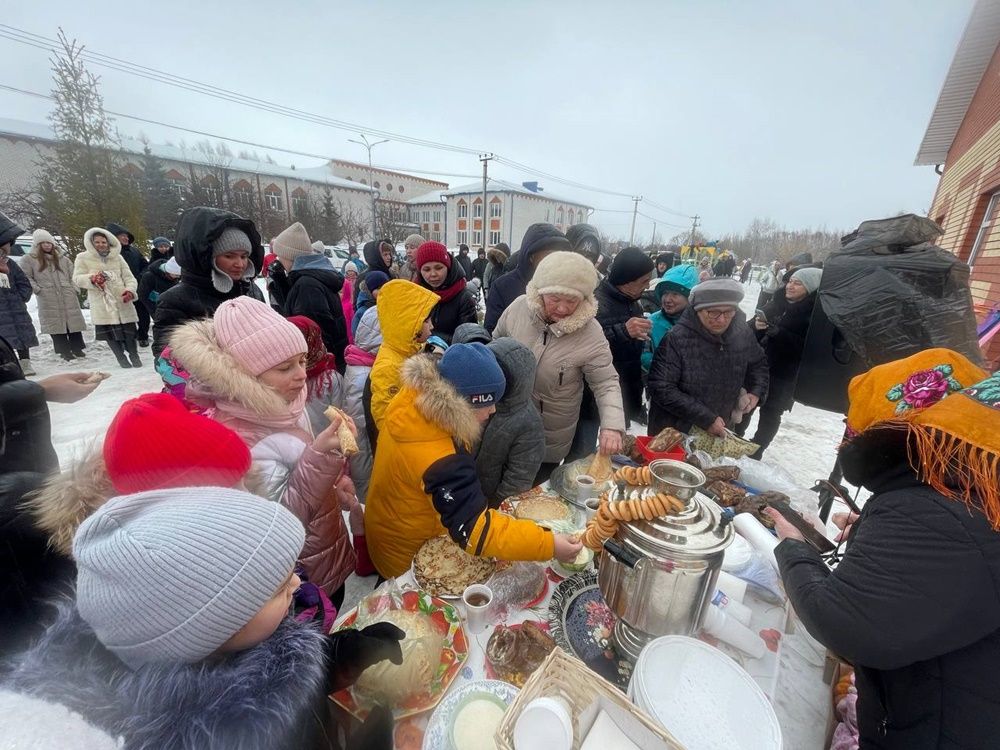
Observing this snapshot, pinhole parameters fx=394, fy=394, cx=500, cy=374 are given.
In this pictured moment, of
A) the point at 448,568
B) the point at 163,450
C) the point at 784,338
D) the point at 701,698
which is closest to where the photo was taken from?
the point at 701,698

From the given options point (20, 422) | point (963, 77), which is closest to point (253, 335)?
point (20, 422)

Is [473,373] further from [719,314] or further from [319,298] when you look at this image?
[319,298]

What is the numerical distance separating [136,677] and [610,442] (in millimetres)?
2066

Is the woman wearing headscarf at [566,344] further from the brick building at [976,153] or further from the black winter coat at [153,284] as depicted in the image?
the black winter coat at [153,284]

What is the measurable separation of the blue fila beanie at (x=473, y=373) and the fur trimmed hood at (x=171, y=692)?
41.4 inches

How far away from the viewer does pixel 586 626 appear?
1348 mm

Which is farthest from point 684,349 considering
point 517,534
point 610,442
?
point 517,534

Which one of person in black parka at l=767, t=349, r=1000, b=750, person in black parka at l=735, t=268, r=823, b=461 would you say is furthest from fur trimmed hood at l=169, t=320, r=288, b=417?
person in black parka at l=735, t=268, r=823, b=461

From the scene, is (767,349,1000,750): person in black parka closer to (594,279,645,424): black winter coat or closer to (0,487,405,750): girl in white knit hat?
(0,487,405,750): girl in white knit hat

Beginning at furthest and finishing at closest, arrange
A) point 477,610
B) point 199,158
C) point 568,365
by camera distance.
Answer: point 199,158 < point 568,365 < point 477,610

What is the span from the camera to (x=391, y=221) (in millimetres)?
34719

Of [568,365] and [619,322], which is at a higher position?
[619,322]

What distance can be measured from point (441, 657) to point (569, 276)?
7.00ft

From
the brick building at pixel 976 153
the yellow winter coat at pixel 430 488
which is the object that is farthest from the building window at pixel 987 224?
the yellow winter coat at pixel 430 488
